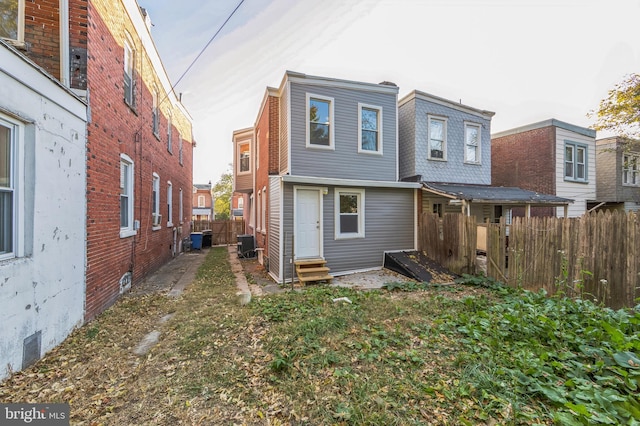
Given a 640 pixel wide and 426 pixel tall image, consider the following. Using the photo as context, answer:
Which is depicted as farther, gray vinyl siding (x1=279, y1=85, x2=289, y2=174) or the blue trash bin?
the blue trash bin

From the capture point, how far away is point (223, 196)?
4059 cm

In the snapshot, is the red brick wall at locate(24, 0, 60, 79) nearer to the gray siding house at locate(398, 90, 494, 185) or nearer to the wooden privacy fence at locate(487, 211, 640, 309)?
the wooden privacy fence at locate(487, 211, 640, 309)

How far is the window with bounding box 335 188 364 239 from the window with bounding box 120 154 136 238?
18.1 ft

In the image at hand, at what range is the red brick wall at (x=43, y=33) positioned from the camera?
13.5ft

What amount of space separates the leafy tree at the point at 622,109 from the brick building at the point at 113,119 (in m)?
16.6

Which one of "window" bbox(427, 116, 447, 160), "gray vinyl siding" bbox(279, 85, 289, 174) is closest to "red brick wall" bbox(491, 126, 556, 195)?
"window" bbox(427, 116, 447, 160)

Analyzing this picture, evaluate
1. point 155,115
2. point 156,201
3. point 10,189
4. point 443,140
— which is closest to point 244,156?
point 155,115

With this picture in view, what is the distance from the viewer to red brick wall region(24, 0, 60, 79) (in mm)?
4129

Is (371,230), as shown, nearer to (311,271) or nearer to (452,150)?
(311,271)

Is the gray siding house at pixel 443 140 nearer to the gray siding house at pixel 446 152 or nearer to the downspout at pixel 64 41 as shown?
the gray siding house at pixel 446 152

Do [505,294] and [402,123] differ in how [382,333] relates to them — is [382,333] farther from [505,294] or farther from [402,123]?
[402,123]

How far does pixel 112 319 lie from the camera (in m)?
4.74

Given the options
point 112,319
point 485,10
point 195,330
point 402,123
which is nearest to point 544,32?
point 485,10

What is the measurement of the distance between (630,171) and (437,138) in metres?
14.0
